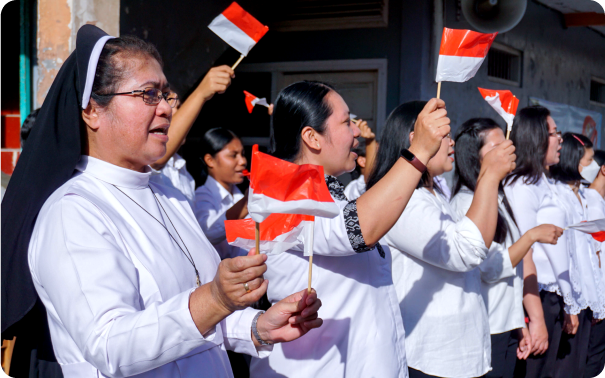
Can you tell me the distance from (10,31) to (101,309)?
329 cm

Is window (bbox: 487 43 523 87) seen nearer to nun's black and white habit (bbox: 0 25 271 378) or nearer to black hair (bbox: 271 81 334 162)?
black hair (bbox: 271 81 334 162)

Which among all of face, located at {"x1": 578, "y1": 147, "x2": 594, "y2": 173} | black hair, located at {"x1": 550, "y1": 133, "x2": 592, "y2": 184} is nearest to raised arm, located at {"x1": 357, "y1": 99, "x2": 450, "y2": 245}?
black hair, located at {"x1": 550, "y1": 133, "x2": 592, "y2": 184}

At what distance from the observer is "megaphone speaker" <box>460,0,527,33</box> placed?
200 inches

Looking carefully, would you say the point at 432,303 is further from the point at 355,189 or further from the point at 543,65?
the point at 543,65

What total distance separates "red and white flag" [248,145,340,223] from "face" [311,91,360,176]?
1.97 feet

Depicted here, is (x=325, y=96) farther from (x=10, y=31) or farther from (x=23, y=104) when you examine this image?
(x=10, y=31)

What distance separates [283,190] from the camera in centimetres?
126

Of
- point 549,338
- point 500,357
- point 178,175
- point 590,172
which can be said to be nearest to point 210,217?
point 178,175

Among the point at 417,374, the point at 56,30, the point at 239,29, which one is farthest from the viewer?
the point at 56,30

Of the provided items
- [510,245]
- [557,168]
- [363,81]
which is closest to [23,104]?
[510,245]

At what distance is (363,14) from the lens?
5.93 meters

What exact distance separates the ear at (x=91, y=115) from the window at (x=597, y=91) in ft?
35.3

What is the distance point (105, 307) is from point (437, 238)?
1.34 m

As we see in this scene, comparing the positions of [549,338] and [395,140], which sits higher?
[395,140]
